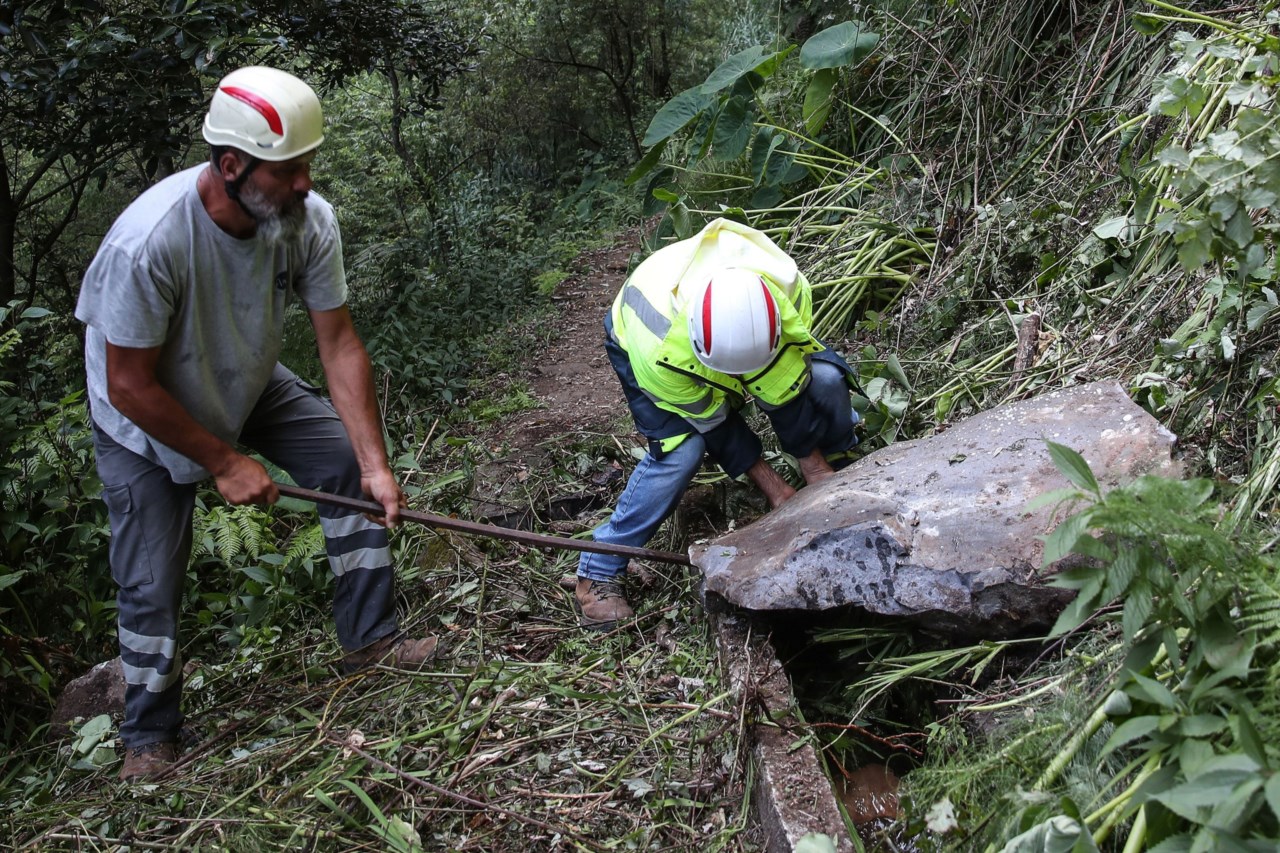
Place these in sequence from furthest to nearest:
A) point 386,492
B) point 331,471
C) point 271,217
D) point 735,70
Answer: point 735,70
point 331,471
point 386,492
point 271,217

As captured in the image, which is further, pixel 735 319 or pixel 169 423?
pixel 735 319

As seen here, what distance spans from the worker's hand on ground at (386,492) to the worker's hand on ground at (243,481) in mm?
341

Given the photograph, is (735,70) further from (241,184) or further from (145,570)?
(145,570)

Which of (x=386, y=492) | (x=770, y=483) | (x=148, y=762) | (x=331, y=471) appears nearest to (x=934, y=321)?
(x=770, y=483)

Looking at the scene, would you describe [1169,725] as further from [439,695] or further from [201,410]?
[201,410]

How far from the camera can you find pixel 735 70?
4.87m

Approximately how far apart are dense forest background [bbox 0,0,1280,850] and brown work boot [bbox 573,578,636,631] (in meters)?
0.76

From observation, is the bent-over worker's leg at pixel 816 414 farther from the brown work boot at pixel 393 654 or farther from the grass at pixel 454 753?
the brown work boot at pixel 393 654

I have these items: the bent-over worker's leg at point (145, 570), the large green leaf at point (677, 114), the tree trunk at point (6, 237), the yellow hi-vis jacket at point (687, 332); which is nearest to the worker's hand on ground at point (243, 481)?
the bent-over worker's leg at point (145, 570)

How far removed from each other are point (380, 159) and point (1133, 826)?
23.2 ft

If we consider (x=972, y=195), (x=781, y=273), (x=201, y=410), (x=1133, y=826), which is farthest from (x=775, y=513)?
→ (x=972, y=195)

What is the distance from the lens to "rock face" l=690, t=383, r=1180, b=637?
2.36 meters

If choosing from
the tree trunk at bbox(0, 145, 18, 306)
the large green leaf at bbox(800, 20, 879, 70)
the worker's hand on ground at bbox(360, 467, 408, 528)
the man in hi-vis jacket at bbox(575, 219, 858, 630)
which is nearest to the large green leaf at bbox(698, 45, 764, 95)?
the large green leaf at bbox(800, 20, 879, 70)

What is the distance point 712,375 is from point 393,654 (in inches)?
56.0
